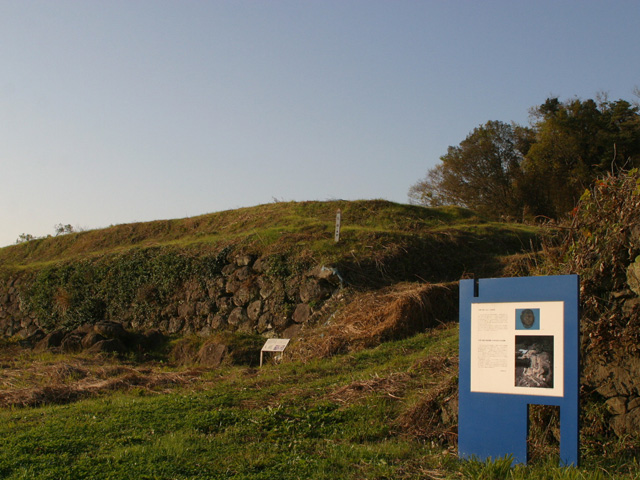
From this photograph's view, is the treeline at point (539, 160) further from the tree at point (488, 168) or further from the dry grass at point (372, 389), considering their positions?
the dry grass at point (372, 389)

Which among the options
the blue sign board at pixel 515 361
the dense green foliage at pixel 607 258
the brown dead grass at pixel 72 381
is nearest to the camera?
the blue sign board at pixel 515 361

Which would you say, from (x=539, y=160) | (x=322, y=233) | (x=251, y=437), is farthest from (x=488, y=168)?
(x=251, y=437)

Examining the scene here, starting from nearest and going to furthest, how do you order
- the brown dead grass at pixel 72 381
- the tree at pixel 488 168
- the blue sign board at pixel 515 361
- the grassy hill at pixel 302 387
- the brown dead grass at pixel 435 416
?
the blue sign board at pixel 515 361 < the grassy hill at pixel 302 387 < the brown dead grass at pixel 435 416 < the brown dead grass at pixel 72 381 < the tree at pixel 488 168

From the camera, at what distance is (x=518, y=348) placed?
4660 millimetres

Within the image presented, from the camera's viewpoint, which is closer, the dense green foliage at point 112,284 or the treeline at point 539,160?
the dense green foliage at point 112,284

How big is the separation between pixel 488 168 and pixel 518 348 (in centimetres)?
3111

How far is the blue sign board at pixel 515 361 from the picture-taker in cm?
440

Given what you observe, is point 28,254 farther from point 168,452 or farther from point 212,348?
point 168,452

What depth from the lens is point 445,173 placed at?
36.5 metres

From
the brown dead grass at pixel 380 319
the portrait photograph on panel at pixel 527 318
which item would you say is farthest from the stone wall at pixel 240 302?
the portrait photograph on panel at pixel 527 318

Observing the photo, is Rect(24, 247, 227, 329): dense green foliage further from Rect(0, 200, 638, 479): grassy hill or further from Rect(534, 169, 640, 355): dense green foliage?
Rect(534, 169, 640, 355): dense green foliage

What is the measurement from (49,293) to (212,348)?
33.0 ft

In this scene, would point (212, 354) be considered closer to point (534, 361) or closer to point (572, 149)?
point (534, 361)

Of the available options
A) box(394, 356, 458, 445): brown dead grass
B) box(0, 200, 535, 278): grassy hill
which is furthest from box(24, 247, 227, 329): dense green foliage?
box(394, 356, 458, 445): brown dead grass
